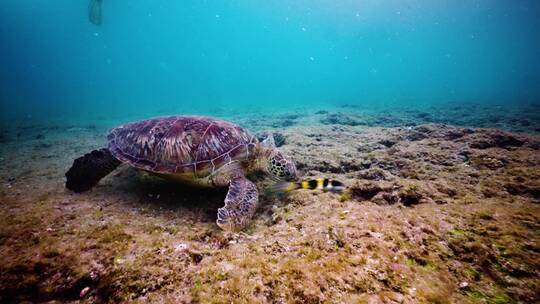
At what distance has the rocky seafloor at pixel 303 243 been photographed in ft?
5.39

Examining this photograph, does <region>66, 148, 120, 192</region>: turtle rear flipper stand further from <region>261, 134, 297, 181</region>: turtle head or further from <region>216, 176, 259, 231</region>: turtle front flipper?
<region>261, 134, 297, 181</region>: turtle head

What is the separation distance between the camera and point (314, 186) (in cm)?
295

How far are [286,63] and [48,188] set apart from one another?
8255 inches

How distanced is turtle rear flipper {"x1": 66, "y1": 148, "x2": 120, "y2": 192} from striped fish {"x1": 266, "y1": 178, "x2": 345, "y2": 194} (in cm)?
324

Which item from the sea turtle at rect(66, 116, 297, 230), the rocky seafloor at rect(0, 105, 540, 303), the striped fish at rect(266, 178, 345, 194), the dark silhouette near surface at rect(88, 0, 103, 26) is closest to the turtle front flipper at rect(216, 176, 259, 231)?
the sea turtle at rect(66, 116, 297, 230)

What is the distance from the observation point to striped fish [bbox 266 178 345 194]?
2943 mm

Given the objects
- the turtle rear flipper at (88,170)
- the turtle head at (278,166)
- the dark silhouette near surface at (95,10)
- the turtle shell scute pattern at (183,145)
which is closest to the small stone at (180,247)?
the turtle shell scute pattern at (183,145)

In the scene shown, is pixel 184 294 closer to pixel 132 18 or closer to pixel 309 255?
pixel 309 255

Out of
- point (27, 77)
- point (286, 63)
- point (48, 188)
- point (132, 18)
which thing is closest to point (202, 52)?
point (286, 63)

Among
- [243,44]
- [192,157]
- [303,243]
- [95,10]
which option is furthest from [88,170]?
[243,44]

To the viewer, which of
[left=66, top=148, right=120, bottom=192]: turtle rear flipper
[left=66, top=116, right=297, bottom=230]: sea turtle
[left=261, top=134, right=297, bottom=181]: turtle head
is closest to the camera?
[left=66, top=116, right=297, bottom=230]: sea turtle

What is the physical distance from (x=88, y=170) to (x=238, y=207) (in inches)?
128

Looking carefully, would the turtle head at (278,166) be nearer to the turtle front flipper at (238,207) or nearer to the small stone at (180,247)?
the turtle front flipper at (238,207)

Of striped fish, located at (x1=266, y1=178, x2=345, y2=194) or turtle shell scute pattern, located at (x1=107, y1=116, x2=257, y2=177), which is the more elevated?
turtle shell scute pattern, located at (x1=107, y1=116, x2=257, y2=177)
